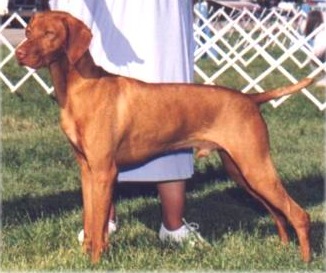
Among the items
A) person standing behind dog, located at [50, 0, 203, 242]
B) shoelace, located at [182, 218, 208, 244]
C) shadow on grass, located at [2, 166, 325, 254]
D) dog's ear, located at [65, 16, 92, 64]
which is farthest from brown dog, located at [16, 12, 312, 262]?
shadow on grass, located at [2, 166, 325, 254]

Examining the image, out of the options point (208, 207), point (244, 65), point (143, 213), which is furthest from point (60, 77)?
point (244, 65)

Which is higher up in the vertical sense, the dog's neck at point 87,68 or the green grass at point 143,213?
the dog's neck at point 87,68

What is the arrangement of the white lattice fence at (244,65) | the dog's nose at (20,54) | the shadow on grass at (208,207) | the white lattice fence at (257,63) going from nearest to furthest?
1. the dog's nose at (20,54)
2. the shadow on grass at (208,207)
3. the white lattice fence at (244,65)
4. the white lattice fence at (257,63)

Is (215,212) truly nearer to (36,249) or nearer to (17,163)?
(36,249)

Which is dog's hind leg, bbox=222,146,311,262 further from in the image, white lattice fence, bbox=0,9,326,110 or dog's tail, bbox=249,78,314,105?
white lattice fence, bbox=0,9,326,110

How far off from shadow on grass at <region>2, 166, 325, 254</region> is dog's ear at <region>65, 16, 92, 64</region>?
54.5 inches

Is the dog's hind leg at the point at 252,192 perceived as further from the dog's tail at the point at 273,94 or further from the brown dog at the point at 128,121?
the dog's tail at the point at 273,94

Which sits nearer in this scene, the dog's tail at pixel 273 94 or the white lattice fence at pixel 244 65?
the dog's tail at pixel 273 94

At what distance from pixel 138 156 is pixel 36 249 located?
2.40 feet

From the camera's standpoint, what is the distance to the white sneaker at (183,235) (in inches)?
199

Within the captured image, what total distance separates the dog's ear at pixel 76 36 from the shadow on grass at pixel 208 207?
1385 millimetres

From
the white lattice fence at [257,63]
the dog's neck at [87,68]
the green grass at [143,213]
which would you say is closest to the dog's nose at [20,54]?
the dog's neck at [87,68]

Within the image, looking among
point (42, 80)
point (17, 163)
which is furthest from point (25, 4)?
point (17, 163)

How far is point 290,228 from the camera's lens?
210 inches
